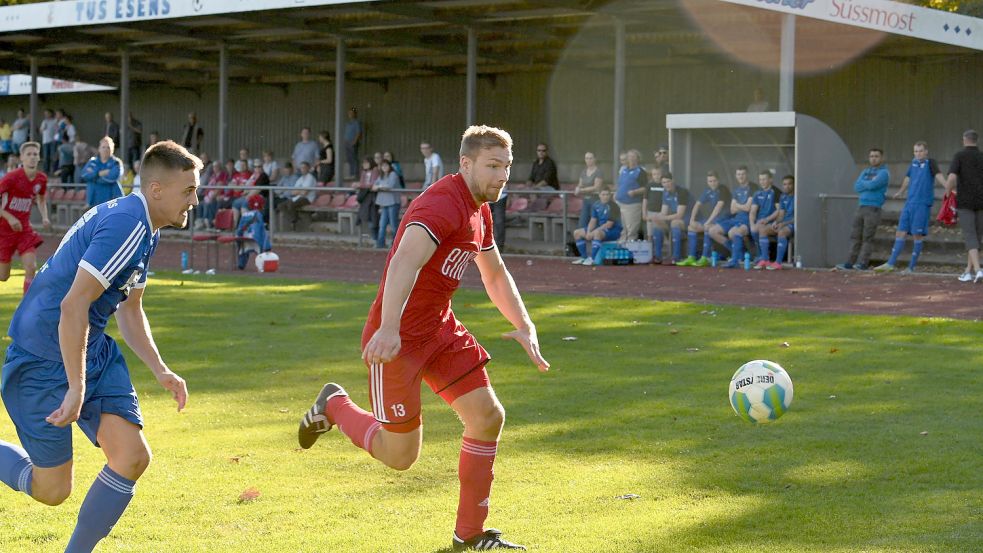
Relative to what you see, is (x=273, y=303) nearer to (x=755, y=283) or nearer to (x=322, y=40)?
(x=755, y=283)

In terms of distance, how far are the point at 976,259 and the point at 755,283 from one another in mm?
3379

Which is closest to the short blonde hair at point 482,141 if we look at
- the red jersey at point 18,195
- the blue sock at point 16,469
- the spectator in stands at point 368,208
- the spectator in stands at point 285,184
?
the blue sock at point 16,469

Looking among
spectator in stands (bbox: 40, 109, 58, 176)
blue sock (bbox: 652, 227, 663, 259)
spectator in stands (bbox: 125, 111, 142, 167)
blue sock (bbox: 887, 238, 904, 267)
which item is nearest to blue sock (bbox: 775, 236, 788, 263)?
blue sock (bbox: 887, 238, 904, 267)

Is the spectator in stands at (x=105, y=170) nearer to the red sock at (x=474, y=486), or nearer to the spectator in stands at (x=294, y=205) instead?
the spectator in stands at (x=294, y=205)

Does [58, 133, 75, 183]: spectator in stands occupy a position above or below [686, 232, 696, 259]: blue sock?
above

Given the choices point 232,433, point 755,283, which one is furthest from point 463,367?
point 755,283

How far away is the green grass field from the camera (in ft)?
18.7

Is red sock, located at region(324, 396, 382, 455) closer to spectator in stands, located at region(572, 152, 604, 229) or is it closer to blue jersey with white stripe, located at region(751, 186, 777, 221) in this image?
blue jersey with white stripe, located at region(751, 186, 777, 221)

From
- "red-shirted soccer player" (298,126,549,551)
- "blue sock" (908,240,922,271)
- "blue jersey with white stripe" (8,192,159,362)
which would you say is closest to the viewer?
"blue jersey with white stripe" (8,192,159,362)

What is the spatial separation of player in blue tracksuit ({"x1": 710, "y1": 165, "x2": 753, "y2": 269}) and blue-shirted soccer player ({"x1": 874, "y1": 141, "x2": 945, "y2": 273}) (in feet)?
7.90

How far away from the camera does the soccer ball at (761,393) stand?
7219mm

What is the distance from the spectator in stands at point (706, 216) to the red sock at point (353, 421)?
634 inches

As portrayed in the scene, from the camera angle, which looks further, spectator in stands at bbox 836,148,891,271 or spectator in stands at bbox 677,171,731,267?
spectator in stands at bbox 677,171,731,267

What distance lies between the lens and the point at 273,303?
52.7 ft
